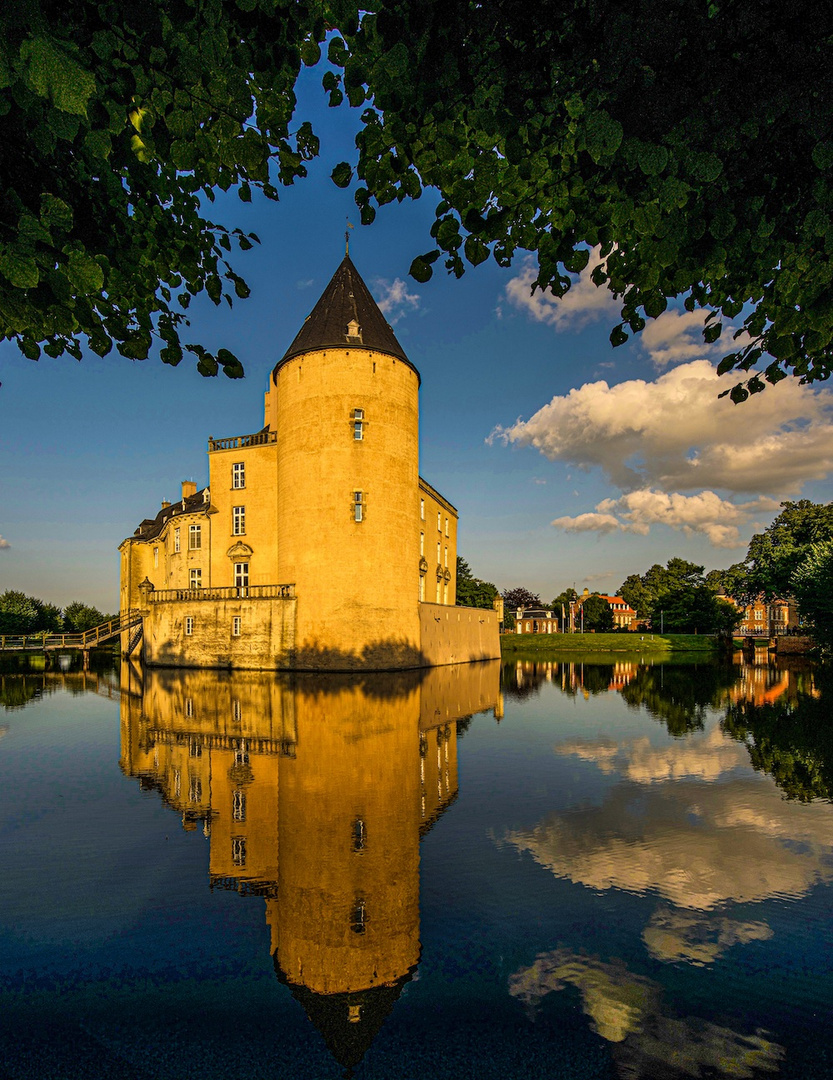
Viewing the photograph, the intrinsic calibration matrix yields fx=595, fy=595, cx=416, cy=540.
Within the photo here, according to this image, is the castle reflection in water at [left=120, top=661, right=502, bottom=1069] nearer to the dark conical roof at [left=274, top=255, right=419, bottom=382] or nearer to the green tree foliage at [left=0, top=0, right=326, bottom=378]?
the green tree foliage at [left=0, top=0, right=326, bottom=378]

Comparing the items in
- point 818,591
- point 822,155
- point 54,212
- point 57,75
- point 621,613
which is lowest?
point 621,613

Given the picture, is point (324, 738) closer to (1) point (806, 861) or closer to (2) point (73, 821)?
(2) point (73, 821)

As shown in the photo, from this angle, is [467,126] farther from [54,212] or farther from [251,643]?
[251,643]

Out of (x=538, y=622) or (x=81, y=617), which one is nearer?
(x=81, y=617)

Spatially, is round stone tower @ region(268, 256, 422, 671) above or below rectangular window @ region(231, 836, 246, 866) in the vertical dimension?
above

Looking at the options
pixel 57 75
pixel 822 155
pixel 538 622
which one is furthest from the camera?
pixel 538 622

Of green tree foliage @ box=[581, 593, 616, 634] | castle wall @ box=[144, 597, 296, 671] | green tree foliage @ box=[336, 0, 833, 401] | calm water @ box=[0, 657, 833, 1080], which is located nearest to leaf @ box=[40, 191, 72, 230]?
green tree foliage @ box=[336, 0, 833, 401]

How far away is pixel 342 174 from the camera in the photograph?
4711 mm

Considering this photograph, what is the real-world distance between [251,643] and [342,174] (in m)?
29.0

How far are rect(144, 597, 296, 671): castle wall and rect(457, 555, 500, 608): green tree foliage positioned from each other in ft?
144

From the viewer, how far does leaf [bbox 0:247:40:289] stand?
3.37m

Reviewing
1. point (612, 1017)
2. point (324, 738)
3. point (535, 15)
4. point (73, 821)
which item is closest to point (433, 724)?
point (324, 738)

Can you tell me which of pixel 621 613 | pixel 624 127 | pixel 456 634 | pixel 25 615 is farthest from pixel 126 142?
pixel 621 613

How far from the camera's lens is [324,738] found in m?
12.4
